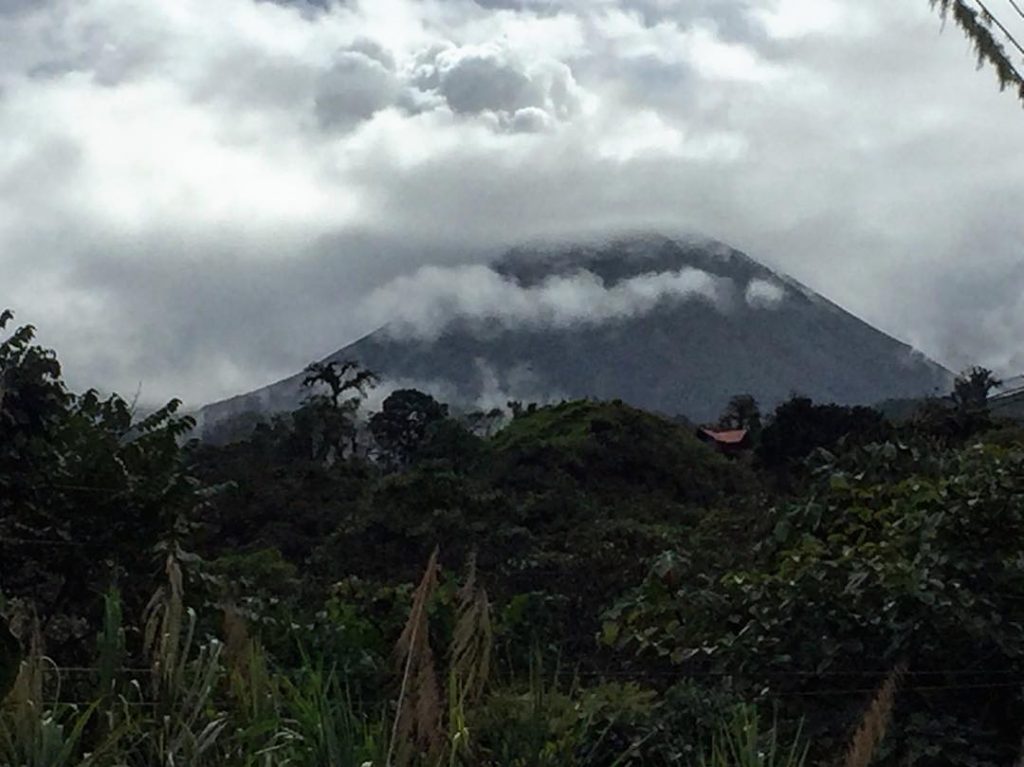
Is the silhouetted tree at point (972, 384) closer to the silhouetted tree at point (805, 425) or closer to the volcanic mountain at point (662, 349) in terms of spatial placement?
the silhouetted tree at point (805, 425)

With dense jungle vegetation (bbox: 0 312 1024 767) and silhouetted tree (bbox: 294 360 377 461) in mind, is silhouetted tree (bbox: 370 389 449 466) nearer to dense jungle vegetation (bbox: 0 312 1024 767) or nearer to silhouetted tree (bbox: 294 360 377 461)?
silhouetted tree (bbox: 294 360 377 461)

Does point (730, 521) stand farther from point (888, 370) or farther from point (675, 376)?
point (888, 370)

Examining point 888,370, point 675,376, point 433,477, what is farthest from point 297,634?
point 888,370

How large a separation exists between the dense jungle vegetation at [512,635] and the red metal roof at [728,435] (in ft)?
139

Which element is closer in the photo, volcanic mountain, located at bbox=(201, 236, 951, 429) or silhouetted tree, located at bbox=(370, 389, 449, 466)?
silhouetted tree, located at bbox=(370, 389, 449, 466)

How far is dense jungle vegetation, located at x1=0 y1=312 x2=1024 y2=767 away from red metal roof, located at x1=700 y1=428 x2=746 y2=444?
42.3 meters

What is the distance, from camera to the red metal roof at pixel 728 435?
5484cm

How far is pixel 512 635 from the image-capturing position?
27.8 feet

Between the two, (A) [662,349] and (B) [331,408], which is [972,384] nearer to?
(B) [331,408]

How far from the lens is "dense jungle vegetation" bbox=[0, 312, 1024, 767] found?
420 centimetres

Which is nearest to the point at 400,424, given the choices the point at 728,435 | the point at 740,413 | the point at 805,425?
the point at 728,435

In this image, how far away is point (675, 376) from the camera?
14962cm

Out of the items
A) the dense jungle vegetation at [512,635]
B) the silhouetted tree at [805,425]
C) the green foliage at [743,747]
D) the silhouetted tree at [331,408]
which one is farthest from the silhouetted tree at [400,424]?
the green foliage at [743,747]

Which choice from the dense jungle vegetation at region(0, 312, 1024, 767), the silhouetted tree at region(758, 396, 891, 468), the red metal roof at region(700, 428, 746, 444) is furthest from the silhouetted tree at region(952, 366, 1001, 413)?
the dense jungle vegetation at region(0, 312, 1024, 767)
